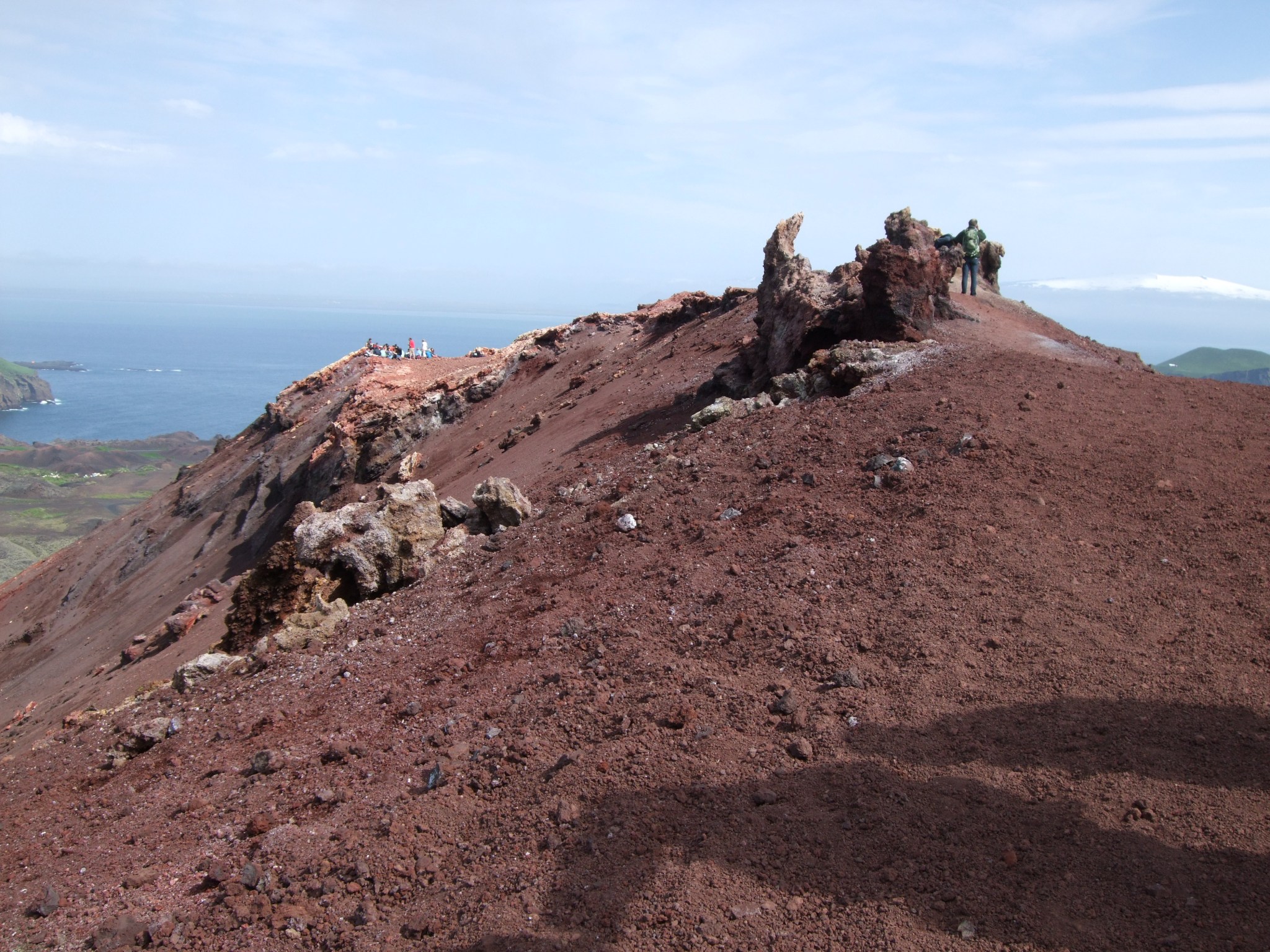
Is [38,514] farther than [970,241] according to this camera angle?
Yes

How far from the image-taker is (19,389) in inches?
3263

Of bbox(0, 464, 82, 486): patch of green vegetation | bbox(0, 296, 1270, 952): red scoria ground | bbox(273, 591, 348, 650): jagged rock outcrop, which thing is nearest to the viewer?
bbox(0, 296, 1270, 952): red scoria ground

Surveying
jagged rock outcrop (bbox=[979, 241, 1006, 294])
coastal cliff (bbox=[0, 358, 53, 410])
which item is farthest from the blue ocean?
jagged rock outcrop (bbox=[979, 241, 1006, 294])

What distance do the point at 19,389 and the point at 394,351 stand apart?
76.3 meters

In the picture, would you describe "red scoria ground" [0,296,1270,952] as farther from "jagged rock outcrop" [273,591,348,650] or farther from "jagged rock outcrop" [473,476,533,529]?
"jagged rock outcrop" [473,476,533,529]

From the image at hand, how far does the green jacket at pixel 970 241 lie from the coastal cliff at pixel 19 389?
92807 millimetres

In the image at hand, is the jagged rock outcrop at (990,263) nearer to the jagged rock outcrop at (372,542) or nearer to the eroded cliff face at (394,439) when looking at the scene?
the eroded cliff face at (394,439)

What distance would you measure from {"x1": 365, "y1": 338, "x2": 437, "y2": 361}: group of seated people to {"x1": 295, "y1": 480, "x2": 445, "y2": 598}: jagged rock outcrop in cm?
1726

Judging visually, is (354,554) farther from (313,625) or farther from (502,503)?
(502,503)

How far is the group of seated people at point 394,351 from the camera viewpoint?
2809 centimetres

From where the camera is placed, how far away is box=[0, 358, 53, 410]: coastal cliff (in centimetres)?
8019

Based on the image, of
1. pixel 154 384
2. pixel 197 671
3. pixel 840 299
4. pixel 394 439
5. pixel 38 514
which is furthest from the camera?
pixel 154 384

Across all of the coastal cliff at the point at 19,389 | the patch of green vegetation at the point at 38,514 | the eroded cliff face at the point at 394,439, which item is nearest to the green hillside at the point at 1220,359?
the eroded cliff face at the point at 394,439

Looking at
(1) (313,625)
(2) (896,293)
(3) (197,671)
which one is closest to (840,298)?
(2) (896,293)
